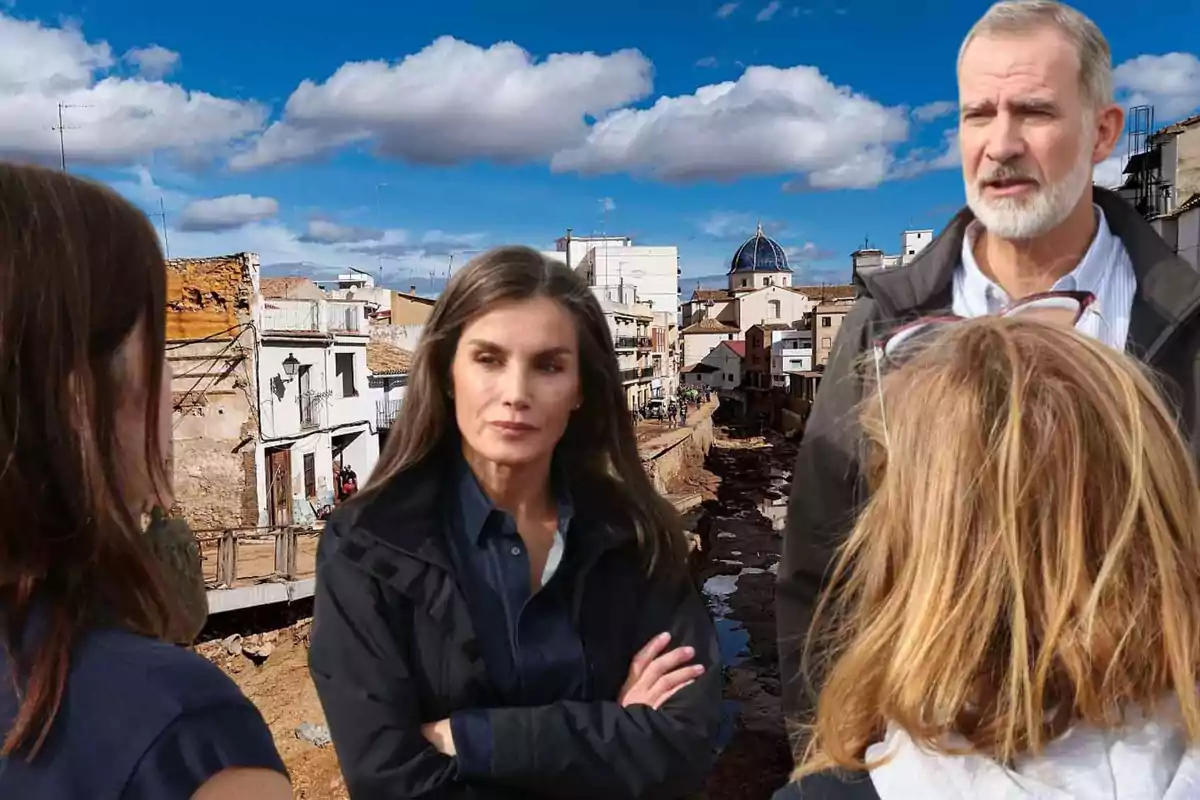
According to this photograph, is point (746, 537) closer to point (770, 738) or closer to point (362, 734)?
point (770, 738)

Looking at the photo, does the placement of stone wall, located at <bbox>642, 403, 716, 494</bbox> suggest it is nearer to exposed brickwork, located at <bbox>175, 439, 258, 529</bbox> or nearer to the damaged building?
the damaged building

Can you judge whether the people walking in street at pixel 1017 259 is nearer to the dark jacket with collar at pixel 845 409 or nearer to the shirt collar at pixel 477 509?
the dark jacket with collar at pixel 845 409

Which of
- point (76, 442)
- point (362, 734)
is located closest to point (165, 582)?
point (76, 442)

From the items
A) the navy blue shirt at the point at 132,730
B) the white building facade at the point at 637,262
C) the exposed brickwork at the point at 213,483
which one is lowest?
the exposed brickwork at the point at 213,483

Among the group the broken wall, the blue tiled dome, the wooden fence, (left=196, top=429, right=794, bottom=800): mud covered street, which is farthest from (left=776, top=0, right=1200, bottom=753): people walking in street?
the blue tiled dome

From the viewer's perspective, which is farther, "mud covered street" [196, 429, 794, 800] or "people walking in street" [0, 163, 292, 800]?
"mud covered street" [196, 429, 794, 800]

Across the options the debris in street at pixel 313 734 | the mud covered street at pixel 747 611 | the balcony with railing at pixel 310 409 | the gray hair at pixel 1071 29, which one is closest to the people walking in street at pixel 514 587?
the gray hair at pixel 1071 29

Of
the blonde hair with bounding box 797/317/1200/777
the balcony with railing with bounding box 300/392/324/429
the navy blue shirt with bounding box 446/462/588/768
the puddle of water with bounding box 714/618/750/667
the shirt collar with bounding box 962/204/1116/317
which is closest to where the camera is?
the blonde hair with bounding box 797/317/1200/777

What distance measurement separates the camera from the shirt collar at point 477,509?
231cm

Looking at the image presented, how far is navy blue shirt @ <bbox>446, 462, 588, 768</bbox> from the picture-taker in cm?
217

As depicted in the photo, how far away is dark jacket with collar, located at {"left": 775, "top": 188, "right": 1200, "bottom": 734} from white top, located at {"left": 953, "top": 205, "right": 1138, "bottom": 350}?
33 millimetres

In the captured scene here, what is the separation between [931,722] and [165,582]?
1198mm

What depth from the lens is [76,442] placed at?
1229 millimetres

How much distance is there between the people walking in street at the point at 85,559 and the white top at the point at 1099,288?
6.61 ft
